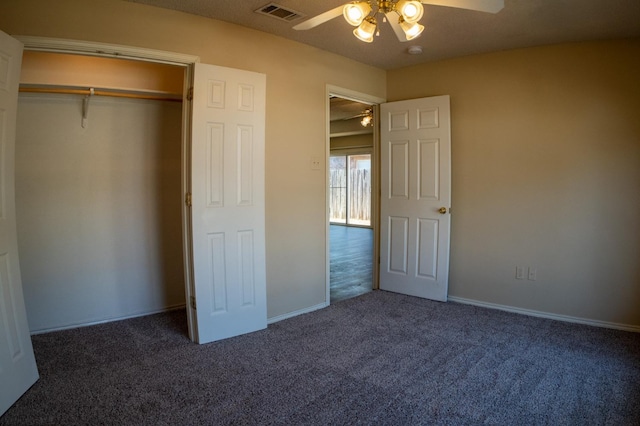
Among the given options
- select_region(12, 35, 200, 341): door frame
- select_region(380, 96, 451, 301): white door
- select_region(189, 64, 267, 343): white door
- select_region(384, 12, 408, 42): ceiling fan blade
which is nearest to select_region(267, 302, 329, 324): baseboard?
select_region(189, 64, 267, 343): white door

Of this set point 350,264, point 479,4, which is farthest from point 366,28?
point 350,264

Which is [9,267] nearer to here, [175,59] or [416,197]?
[175,59]

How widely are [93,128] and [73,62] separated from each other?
528 mm

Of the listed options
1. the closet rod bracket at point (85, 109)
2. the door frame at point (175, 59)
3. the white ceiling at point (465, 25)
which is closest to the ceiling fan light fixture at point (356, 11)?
the white ceiling at point (465, 25)

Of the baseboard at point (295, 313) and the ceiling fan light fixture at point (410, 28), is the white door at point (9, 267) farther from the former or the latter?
the ceiling fan light fixture at point (410, 28)

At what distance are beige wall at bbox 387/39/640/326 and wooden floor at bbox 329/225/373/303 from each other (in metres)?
1.14

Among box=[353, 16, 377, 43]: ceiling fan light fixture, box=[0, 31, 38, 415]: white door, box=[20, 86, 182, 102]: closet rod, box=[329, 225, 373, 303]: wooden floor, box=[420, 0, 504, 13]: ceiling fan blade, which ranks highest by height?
box=[353, 16, 377, 43]: ceiling fan light fixture

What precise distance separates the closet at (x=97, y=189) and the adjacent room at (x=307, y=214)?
2cm

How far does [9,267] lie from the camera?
2.20 metres

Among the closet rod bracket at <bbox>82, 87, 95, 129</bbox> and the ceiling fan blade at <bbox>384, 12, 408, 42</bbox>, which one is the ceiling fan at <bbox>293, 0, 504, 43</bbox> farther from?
the closet rod bracket at <bbox>82, 87, 95, 129</bbox>

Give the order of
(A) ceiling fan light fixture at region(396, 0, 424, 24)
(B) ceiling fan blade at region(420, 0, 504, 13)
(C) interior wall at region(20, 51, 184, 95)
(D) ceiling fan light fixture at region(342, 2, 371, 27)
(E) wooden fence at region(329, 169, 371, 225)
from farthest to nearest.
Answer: (E) wooden fence at region(329, 169, 371, 225) → (C) interior wall at region(20, 51, 184, 95) → (D) ceiling fan light fixture at region(342, 2, 371, 27) → (A) ceiling fan light fixture at region(396, 0, 424, 24) → (B) ceiling fan blade at region(420, 0, 504, 13)

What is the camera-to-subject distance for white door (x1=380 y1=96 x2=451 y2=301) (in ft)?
12.9

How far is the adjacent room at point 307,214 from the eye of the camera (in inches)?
87.8

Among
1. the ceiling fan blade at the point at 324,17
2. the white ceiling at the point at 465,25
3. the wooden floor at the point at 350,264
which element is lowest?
the wooden floor at the point at 350,264
